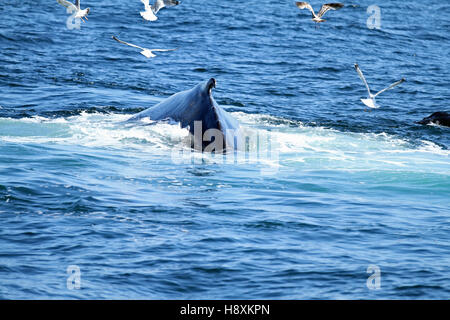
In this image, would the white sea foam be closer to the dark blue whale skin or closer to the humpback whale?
the dark blue whale skin

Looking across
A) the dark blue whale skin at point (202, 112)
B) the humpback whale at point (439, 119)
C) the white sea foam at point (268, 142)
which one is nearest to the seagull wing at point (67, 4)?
the dark blue whale skin at point (202, 112)

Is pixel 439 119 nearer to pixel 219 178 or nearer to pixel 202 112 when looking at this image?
→ pixel 202 112

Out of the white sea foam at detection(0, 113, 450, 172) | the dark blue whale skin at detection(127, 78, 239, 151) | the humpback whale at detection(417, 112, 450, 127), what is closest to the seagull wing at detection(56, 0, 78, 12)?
the dark blue whale skin at detection(127, 78, 239, 151)

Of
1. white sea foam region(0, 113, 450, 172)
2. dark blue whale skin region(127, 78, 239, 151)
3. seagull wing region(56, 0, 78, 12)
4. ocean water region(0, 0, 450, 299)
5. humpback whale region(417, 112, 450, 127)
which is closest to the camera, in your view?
ocean water region(0, 0, 450, 299)

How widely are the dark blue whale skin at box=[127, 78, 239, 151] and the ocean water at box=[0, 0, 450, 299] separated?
0.37 m

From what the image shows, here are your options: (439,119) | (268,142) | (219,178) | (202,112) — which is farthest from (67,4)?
(439,119)

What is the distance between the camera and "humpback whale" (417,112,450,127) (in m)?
21.2

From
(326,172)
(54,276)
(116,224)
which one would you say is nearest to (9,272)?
(54,276)

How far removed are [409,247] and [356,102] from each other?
15.1 m

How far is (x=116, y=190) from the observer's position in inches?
476

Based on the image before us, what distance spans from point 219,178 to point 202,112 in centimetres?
124


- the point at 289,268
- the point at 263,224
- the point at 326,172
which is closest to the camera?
the point at 289,268

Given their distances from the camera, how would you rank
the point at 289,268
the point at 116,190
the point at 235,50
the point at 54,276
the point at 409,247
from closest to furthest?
the point at 54,276 → the point at 289,268 → the point at 409,247 → the point at 116,190 → the point at 235,50
